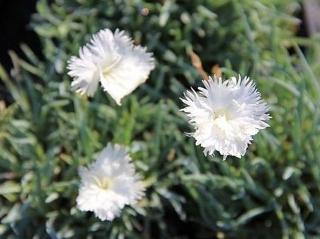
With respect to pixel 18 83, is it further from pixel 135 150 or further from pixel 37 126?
pixel 135 150

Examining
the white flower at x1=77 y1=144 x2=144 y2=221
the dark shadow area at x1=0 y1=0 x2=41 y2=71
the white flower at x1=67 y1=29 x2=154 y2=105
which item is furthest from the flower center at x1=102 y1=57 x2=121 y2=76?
the dark shadow area at x1=0 y1=0 x2=41 y2=71

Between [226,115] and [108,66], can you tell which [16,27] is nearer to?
[108,66]

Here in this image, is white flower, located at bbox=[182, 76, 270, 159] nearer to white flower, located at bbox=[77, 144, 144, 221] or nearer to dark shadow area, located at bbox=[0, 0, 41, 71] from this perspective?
white flower, located at bbox=[77, 144, 144, 221]

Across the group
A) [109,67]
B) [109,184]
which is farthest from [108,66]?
[109,184]

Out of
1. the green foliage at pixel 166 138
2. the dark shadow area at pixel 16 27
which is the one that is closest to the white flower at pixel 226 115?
the green foliage at pixel 166 138

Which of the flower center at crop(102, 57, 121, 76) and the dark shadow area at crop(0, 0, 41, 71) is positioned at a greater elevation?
the flower center at crop(102, 57, 121, 76)

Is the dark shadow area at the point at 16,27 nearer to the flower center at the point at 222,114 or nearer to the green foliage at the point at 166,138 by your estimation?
the green foliage at the point at 166,138
